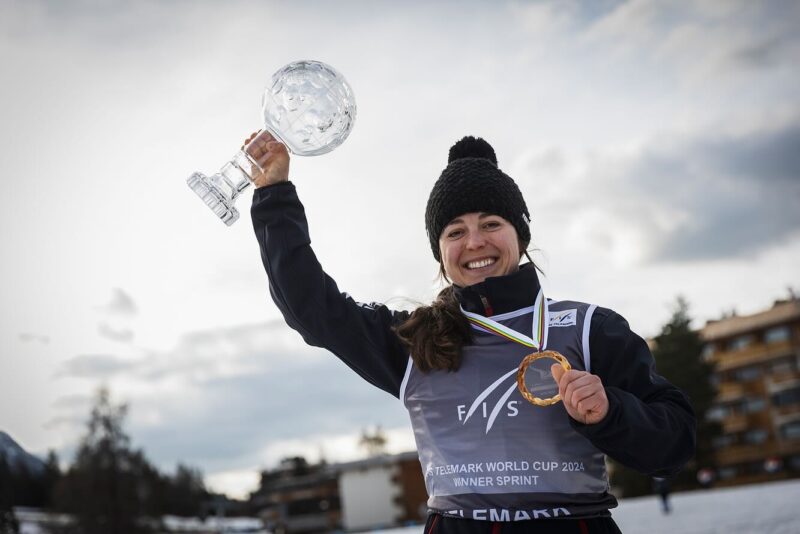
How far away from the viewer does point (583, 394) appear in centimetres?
215

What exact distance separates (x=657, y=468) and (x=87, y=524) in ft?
163

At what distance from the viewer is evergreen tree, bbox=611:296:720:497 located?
163 feet

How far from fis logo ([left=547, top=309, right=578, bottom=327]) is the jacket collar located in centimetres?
11

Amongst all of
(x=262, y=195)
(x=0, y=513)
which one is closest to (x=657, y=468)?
(x=262, y=195)

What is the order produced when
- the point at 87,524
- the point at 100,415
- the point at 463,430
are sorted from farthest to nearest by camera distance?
the point at 100,415
the point at 87,524
the point at 463,430

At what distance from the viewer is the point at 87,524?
4575cm

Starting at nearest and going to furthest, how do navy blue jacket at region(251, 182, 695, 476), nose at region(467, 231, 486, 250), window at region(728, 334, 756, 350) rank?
navy blue jacket at region(251, 182, 695, 476) → nose at region(467, 231, 486, 250) → window at region(728, 334, 756, 350)

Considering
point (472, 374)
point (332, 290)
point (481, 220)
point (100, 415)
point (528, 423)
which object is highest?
point (100, 415)

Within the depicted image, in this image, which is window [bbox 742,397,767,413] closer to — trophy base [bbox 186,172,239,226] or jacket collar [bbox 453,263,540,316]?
jacket collar [bbox 453,263,540,316]

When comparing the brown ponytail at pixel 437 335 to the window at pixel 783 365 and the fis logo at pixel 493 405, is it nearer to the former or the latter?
the fis logo at pixel 493 405

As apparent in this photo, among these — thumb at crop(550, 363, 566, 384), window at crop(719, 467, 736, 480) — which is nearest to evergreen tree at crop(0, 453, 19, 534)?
thumb at crop(550, 363, 566, 384)

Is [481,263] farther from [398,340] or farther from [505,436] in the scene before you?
[505,436]

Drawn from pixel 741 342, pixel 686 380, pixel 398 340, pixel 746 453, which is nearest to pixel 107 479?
pixel 686 380

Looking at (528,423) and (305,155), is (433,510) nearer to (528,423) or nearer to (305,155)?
(528,423)
